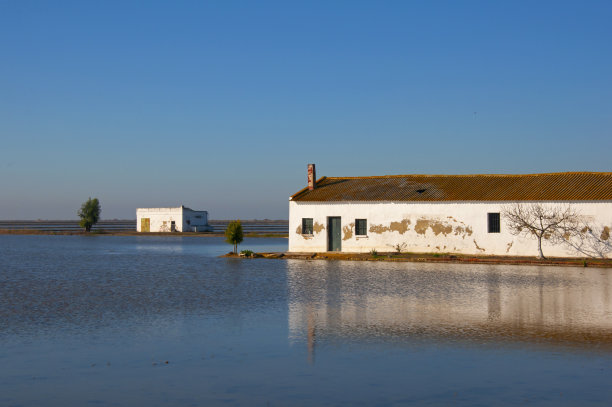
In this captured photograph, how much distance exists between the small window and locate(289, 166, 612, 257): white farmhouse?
6cm

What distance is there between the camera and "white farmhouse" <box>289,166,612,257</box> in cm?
3166

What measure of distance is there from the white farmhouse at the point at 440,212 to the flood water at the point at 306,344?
12.7m

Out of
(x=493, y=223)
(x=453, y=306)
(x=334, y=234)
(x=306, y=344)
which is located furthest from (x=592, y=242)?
Answer: (x=306, y=344)

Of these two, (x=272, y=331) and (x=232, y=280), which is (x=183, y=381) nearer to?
(x=272, y=331)

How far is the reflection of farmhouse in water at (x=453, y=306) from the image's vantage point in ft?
35.7

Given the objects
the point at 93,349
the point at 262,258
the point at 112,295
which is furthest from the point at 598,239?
the point at 93,349

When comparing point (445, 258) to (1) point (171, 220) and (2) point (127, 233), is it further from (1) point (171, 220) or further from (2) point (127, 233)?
(2) point (127, 233)

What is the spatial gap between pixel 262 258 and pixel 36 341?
76.9 ft

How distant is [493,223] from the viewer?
32906mm

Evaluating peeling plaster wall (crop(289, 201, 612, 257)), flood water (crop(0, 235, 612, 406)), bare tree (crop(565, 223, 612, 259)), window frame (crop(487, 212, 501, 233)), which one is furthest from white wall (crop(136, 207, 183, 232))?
flood water (crop(0, 235, 612, 406))

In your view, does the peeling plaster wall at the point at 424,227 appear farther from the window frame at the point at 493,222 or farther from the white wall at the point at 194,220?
the white wall at the point at 194,220

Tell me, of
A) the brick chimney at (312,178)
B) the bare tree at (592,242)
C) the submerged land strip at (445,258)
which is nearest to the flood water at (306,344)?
the submerged land strip at (445,258)

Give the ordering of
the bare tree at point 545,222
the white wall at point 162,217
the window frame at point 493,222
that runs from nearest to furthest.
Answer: the bare tree at point 545,222, the window frame at point 493,222, the white wall at point 162,217

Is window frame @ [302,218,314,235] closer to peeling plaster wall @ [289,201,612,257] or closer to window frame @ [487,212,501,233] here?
peeling plaster wall @ [289,201,612,257]
